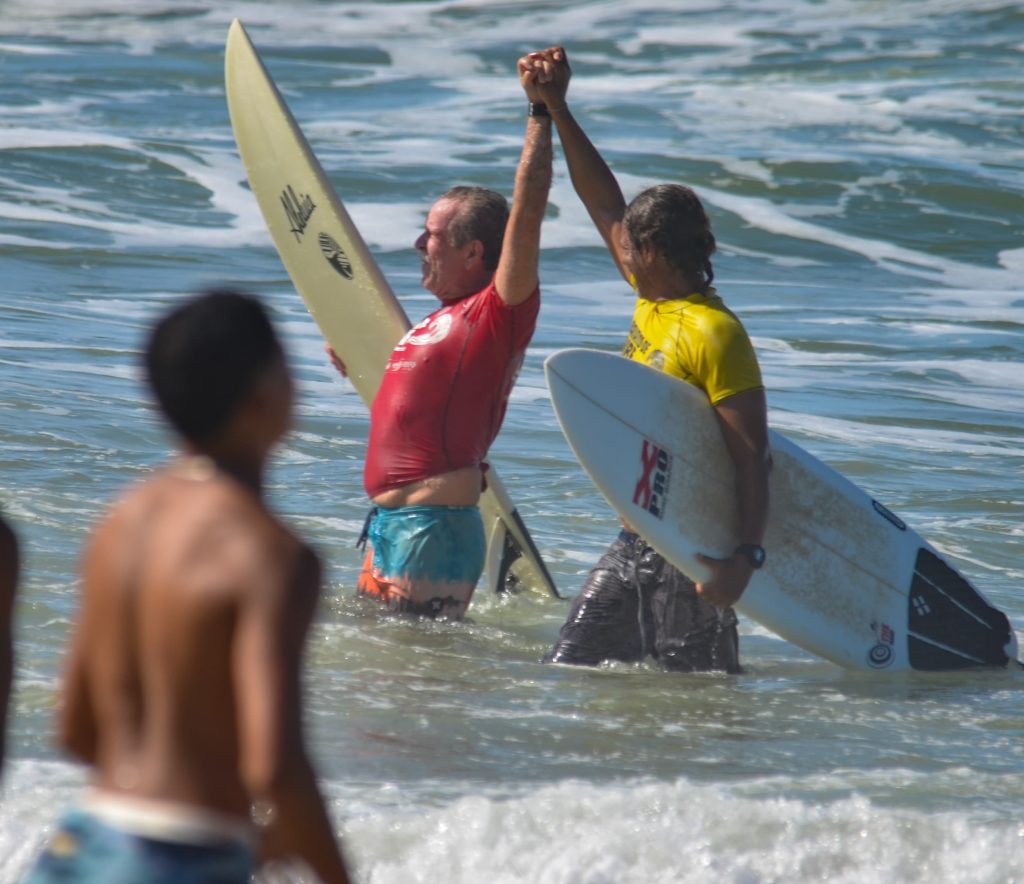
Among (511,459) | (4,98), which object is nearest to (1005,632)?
(511,459)

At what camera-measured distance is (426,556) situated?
4801 mm

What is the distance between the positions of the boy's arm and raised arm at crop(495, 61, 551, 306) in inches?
103

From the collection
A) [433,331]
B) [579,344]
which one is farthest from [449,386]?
[579,344]

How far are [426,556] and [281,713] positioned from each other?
310cm

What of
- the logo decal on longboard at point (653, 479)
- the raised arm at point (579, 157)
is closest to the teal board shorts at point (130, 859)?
the logo decal on longboard at point (653, 479)

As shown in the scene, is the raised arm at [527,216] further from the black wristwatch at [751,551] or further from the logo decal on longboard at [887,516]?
the logo decal on longboard at [887,516]

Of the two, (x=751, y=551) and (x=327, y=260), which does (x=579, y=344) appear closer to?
(x=327, y=260)

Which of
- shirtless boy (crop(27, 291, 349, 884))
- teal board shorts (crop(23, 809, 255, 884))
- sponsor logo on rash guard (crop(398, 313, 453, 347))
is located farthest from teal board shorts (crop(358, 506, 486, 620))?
teal board shorts (crop(23, 809, 255, 884))

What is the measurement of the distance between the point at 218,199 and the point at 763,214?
5.87 metres

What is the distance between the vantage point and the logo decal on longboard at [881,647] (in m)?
5.09

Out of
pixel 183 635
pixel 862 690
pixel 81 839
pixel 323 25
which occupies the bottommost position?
pixel 862 690

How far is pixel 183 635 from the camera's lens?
1.76 metres

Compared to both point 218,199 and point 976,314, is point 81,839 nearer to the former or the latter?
point 976,314

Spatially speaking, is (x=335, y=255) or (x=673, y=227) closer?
(x=673, y=227)
